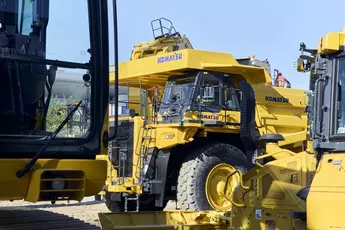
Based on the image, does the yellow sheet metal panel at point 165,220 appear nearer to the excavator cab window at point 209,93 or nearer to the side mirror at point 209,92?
the excavator cab window at point 209,93

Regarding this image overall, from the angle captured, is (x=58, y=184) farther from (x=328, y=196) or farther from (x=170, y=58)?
(x=170, y=58)

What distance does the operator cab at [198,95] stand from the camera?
1109 centimetres

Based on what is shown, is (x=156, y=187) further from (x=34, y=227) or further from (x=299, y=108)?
(x=34, y=227)

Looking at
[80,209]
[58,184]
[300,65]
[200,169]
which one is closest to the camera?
[58,184]

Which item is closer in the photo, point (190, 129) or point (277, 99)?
point (190, 129)

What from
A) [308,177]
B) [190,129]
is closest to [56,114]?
[308,177]

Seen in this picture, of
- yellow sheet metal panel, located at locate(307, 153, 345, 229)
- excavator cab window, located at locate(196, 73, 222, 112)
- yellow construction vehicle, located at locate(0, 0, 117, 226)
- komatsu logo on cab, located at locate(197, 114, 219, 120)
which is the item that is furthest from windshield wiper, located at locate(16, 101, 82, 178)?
excavator cab window, located at locate(196, 73, 222, 112)

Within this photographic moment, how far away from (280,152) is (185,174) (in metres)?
3.93

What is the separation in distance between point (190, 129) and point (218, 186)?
4.03ft

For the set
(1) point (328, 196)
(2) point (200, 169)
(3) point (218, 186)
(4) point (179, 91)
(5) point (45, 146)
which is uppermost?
(4) point (179, 91)

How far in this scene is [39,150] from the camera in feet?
13.9

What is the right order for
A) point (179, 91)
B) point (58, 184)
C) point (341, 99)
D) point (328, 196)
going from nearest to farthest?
point (58, 184), point (328, 196), point (341, 99), point (179, 91)

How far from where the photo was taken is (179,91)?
37.4 feet

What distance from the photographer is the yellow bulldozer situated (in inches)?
211
